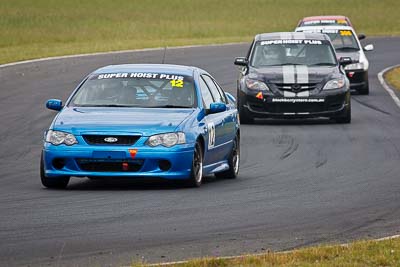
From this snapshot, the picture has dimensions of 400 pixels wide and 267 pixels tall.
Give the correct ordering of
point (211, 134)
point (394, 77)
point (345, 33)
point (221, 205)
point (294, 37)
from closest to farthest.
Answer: point (221, 205)
point (211, 134)
point (294, 37)
point (345, 33)
point (394, 77)

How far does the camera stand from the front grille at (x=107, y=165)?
485 inches

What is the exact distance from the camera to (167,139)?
12516 millimetres

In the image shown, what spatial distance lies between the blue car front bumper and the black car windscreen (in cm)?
1022

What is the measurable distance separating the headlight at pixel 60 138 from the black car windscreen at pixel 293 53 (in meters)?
10.3

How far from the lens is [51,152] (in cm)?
1241

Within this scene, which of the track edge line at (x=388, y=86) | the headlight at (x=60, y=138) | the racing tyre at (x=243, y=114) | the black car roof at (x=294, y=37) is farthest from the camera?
the track edge line at (x=388, y=86)

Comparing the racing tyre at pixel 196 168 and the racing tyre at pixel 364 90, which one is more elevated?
the racing tyre at pixel 196 168

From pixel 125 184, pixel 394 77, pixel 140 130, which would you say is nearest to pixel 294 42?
pixel 125 184

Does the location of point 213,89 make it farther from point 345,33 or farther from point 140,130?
point 345,33

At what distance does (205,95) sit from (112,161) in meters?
1.96

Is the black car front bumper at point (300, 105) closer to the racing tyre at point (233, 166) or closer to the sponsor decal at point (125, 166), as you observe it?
the racing tyre at point (233, 166)

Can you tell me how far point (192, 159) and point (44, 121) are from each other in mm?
9915

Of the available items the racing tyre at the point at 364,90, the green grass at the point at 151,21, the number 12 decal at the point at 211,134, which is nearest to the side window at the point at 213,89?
the number 12 decal at the point at 211,134

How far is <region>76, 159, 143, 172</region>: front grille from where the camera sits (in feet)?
40.4
